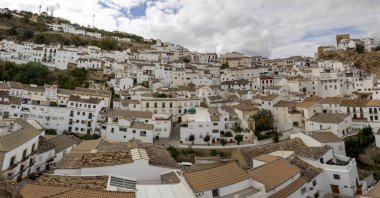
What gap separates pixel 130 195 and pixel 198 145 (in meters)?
24.9

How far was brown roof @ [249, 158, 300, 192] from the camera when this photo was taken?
14539 mm

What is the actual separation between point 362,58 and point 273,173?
65.6 m

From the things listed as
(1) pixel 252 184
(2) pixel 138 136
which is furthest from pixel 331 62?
(1) pixel 252 184

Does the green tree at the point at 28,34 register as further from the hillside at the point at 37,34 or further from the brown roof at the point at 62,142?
the brown roof at the point at 62,142

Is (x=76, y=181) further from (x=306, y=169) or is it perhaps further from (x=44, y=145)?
(x=306, y=169)

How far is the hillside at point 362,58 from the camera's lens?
65181 mm

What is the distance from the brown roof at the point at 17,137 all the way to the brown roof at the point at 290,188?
18.3 m

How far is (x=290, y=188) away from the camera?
1562 cm

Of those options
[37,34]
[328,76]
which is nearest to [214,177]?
[328,76]

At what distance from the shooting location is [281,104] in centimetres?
→ 4253

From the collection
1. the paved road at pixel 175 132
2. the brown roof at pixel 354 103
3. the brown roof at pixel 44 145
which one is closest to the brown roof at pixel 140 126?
the paved road at pixel 175 132

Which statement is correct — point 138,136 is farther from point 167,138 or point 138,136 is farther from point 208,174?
point 208,174

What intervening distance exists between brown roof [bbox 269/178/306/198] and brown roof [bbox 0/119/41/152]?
18262mm

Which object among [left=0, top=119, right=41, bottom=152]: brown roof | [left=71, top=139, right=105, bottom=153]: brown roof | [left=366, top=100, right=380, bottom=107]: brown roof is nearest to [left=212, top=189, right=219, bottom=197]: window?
[left=71, top=139, right=105, bottom=153]: brown roof
